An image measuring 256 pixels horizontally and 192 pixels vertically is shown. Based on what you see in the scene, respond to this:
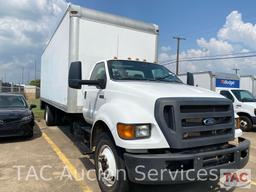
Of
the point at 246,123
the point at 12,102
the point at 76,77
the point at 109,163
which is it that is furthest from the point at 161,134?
the point at 246,123

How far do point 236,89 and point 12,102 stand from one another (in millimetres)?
9802

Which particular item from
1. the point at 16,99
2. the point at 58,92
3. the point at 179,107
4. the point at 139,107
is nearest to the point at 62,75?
the point at 58,92

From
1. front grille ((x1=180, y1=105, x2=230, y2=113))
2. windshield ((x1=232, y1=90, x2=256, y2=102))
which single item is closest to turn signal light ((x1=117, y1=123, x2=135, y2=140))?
front grille ((x1=180, y1=105, x2=230, y2=113))

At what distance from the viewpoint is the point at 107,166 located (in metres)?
4.39

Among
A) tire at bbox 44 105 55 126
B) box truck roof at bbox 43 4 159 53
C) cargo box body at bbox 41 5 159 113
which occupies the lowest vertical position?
tire at bbox 44 105 55 126

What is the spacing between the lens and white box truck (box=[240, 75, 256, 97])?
25219mm

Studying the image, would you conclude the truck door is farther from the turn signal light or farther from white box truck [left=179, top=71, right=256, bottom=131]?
white box truck [left=179, top=71, right=256, bottom=131]

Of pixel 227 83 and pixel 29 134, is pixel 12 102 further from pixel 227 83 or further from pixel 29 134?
pixel 227 83

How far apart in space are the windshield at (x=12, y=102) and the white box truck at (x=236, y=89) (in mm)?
8833

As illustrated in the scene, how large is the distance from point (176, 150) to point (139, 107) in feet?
2.64

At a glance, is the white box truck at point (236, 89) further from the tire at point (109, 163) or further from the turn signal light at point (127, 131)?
the turn signal light at point (127, 131)

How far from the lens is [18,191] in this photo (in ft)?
15.4

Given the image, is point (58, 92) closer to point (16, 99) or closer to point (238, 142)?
point (16, 99)

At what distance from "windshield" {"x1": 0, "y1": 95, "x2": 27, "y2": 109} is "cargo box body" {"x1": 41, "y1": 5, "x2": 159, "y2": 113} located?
259cm
